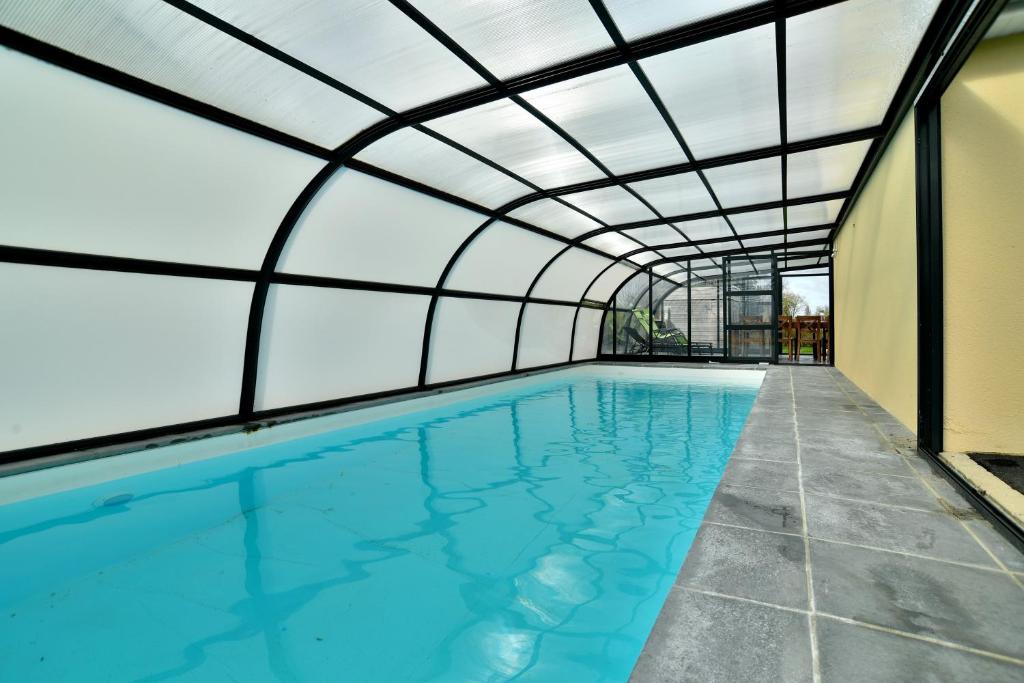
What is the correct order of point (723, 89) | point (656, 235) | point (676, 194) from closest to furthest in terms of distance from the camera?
1. point (723, 89)
2. point (676, 194)
3. point (656, 235)

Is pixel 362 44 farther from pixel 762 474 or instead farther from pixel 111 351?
pixel 762 474

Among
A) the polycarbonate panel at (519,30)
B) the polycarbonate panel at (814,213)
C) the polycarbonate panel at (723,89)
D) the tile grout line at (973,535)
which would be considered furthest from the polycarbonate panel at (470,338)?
the tile grout line at (973,535)

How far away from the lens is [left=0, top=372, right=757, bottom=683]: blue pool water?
2.07 m

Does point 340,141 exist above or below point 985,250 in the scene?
above

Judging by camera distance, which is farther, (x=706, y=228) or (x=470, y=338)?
(x=706, y=228)

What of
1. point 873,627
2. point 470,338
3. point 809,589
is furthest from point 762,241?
point 873,627

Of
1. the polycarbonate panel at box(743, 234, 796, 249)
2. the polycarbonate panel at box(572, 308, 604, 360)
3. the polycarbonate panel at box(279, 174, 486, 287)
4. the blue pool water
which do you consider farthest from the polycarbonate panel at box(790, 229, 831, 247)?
the blue pool water

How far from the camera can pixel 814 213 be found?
10.0 meters

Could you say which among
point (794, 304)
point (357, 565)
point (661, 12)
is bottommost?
point (357, 565)

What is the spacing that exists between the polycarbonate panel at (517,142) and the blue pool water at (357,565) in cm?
380

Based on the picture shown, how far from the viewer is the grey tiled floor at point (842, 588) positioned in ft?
5.00

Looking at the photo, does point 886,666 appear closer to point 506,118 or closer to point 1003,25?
point 1003,25

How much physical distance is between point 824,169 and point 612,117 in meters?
4.21

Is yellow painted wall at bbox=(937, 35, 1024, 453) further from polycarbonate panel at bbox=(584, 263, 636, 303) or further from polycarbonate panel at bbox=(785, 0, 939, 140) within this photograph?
polycarbonate panel at bbox=(584, 263, 636, 303)
